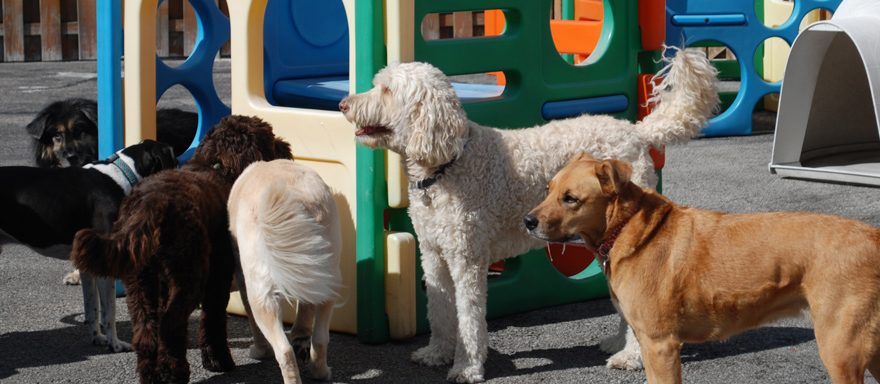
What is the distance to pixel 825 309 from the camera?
424cm

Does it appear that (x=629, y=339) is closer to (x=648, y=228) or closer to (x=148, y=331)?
(x=648, y=228)

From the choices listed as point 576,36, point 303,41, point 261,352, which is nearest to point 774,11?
point 576,36

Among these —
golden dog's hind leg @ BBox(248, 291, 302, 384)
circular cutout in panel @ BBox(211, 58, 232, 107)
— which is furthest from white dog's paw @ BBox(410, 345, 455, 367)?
circular cutout in panel @ BBox(211, 58, 232, 107)

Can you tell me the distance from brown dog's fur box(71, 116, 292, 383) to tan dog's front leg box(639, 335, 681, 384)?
79.6 inches

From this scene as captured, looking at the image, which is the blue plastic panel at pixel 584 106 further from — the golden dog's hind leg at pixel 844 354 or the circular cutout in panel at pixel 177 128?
the circular cutout in panel at pixel 177 128

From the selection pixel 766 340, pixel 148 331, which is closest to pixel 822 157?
pixel 766 340

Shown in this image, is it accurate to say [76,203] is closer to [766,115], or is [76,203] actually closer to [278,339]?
[278,339]

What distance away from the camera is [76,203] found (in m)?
5.69

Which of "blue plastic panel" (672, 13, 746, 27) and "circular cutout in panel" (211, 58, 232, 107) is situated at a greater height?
"blue plastic panel" (672, 13, 746, 27)

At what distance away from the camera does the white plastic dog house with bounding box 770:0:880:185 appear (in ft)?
29.2

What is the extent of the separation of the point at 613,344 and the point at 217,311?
199 cm

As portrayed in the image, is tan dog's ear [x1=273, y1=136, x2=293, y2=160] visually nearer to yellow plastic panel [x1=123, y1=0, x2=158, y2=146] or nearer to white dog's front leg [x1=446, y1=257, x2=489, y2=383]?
white dog's front leg [x1=446, y1=257, x2=489, y2=383]

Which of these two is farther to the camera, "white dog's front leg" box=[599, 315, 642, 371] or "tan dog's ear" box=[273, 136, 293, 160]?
"tan dog's ear" box=[273, 136, 293, 160]

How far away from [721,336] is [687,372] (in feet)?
2.96
